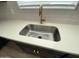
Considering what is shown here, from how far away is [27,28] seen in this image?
1.33 m

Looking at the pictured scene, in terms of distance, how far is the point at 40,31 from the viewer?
4.41ft

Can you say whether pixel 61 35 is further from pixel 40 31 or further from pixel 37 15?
pixel 37 15

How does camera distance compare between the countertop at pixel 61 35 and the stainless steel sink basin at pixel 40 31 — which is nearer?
the countertop at pixel 61 35

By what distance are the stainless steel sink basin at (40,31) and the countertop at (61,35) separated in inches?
2.4

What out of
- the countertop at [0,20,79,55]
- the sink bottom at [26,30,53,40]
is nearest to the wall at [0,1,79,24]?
the countertop at [0,20,79,55]

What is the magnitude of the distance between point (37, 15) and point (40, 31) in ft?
0.82

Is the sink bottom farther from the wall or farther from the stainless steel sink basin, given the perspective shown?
the wall

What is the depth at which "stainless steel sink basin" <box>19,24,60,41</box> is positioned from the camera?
1244 mm

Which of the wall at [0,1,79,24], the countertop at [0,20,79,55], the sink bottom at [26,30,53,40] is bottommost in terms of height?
the sink bottom at [26,30,53,40]

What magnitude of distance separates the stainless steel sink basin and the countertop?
0.06 metres

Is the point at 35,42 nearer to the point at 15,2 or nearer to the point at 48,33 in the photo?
the point at 48,33

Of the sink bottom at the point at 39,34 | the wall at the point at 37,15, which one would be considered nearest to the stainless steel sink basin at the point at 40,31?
the sink bottom at the point at 39,34

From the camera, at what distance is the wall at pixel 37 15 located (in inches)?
47.6

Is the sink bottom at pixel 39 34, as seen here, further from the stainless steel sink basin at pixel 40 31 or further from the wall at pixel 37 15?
the wall at pixel 37 15
